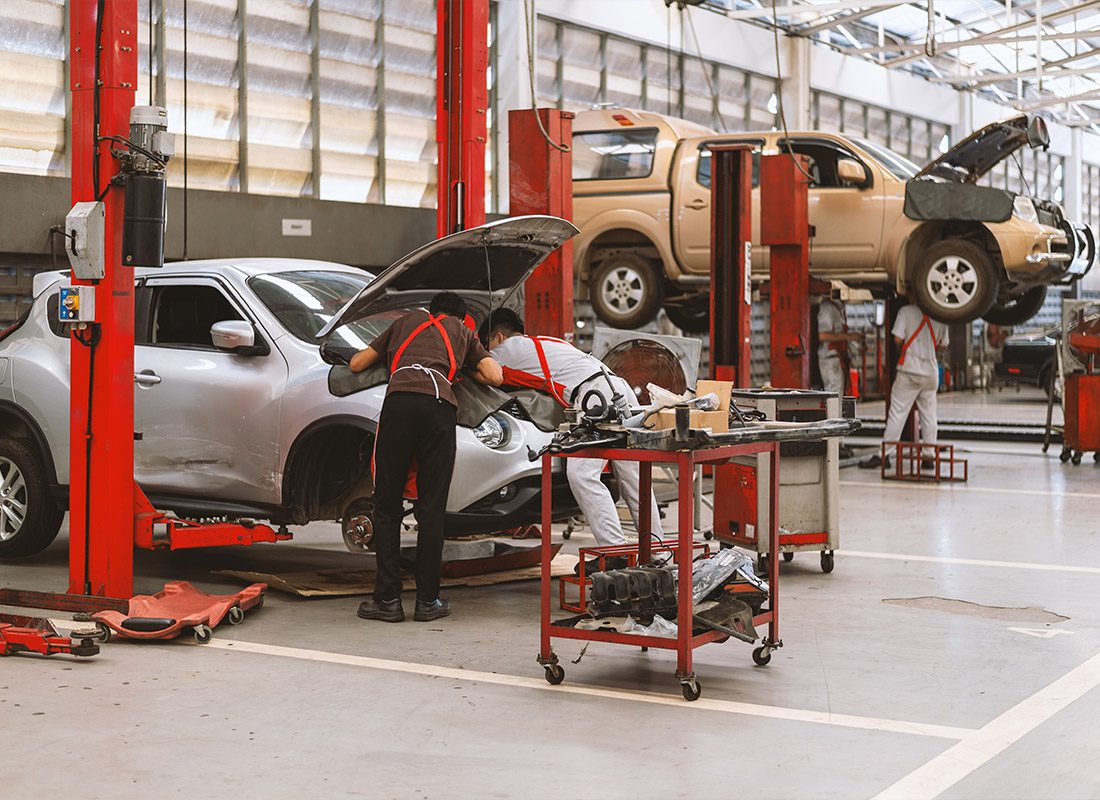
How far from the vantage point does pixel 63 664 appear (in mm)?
5648

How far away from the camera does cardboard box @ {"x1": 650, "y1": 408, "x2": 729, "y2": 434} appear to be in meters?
5.22

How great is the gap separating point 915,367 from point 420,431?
23.4ft

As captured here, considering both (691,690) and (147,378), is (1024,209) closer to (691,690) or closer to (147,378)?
(147,378)

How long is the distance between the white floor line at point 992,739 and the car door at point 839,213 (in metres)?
7.64

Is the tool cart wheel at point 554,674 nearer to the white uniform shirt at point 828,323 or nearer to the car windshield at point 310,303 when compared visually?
the car windshield at point 310,303

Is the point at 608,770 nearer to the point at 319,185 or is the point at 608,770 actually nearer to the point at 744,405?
the point at 744,405

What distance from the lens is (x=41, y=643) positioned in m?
5.66

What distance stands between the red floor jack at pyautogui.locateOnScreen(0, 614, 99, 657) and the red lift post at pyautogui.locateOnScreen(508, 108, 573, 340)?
3.97 meters

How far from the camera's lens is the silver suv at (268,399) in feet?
22.2

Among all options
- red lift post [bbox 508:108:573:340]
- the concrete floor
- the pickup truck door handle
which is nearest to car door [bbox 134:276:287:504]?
the pickup truck door handle

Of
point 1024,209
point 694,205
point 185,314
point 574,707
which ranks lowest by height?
point 574,707

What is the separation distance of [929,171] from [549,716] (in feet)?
29.0

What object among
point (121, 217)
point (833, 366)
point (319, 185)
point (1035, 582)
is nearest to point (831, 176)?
point (833, 366)

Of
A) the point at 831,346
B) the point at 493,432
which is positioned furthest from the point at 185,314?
the point at 831,346
